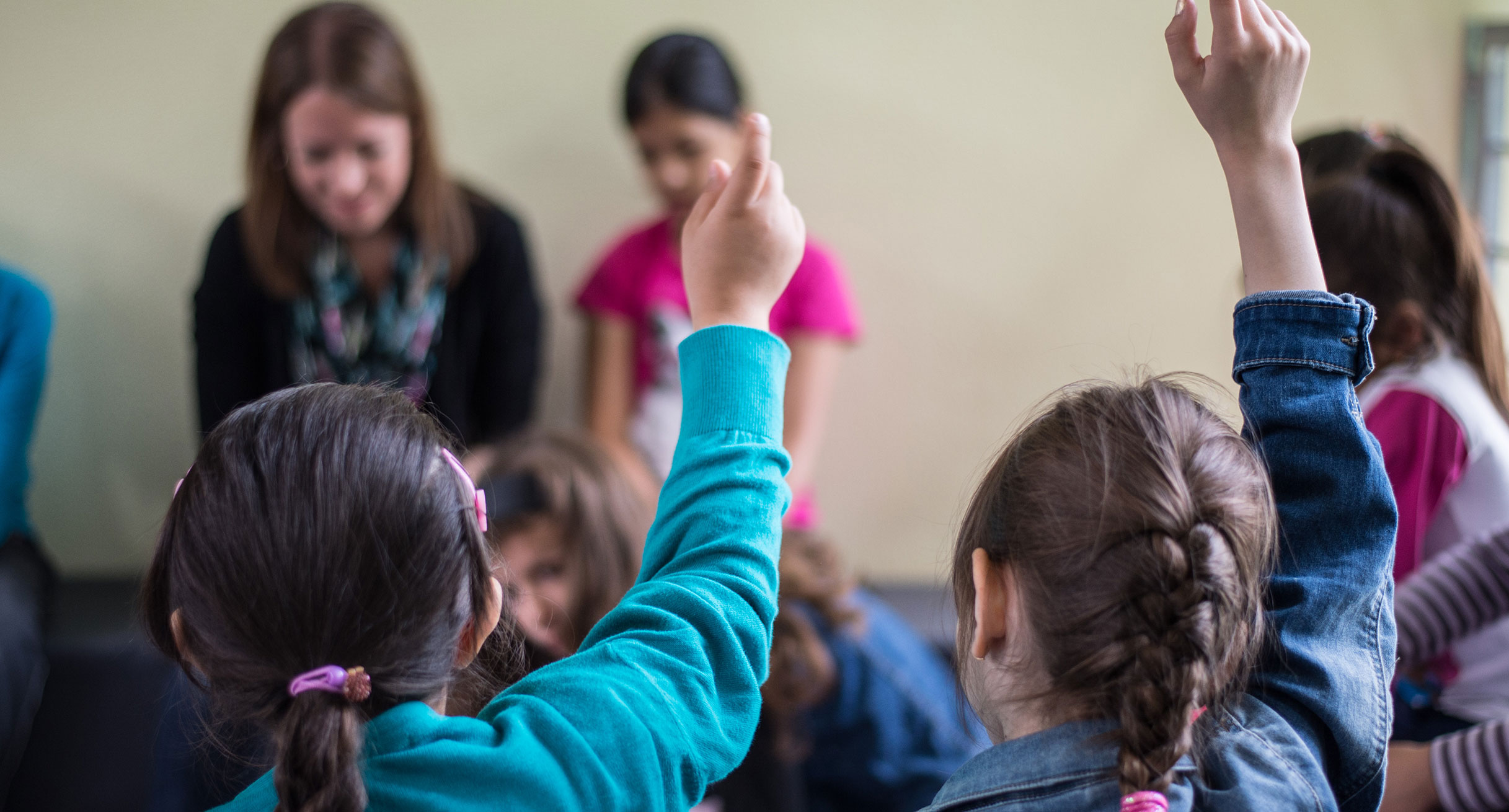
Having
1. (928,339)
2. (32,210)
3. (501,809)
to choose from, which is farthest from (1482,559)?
(32,210)

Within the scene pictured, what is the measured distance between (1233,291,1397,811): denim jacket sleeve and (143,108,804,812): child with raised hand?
270 mm

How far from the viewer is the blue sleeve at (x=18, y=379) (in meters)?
1.37

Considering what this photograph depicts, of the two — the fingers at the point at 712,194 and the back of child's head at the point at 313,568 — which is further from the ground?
the fingers at the point at 712,194

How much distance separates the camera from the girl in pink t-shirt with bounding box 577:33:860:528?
1561 millimetres

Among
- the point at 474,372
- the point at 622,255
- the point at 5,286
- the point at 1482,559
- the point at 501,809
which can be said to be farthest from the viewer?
the point at 622,255

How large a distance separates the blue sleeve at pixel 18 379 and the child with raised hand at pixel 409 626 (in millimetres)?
1034

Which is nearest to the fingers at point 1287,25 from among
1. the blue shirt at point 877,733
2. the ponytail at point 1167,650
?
the ponytail at point 1167,650

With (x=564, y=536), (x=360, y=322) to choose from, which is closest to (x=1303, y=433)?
(x=564, y=536)

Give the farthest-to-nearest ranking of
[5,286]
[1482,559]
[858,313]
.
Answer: [858,313], [5,286], [1482,559]

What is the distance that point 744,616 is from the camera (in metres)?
0.56

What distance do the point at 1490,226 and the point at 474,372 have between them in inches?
65.7

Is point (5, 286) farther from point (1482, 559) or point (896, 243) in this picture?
point (1482, 559)

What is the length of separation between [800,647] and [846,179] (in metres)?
0.84

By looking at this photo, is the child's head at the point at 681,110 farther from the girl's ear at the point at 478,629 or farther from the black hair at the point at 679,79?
the girl's ear at the point at 478,629
